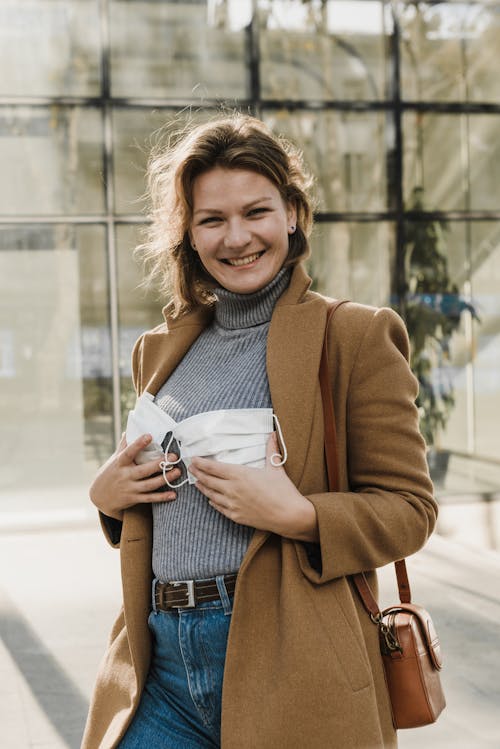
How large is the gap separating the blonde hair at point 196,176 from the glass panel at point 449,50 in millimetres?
7989

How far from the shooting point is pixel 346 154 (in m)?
9.58

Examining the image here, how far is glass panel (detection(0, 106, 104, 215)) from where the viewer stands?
8.95 m

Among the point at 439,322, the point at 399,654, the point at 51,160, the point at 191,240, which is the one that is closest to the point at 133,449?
the point at 191,240

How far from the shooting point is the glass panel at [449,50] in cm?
960

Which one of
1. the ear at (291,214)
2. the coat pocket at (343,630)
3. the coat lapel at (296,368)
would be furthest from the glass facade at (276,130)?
the coat pocket at (343,630)

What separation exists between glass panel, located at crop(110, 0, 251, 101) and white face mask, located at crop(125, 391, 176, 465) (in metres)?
7.57

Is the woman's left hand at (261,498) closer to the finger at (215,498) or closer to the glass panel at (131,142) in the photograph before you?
the finger at (215,498)

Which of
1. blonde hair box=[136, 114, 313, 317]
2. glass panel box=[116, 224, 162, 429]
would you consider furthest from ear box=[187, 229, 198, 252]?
glass panel box=[116, 224, 162, 429]

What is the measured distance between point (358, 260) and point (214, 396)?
309 inches

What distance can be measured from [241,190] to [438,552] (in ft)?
21.2

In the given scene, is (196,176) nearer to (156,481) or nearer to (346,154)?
(156,481)

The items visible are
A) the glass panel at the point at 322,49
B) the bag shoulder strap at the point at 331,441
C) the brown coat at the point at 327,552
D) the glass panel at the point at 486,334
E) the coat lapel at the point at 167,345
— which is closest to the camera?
the brown coat at the point at 327,552

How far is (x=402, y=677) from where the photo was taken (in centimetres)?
184

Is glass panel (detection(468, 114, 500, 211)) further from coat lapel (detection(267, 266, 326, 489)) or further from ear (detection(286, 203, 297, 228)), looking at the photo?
coat lapel (detection(267, 266, 326, 489))
